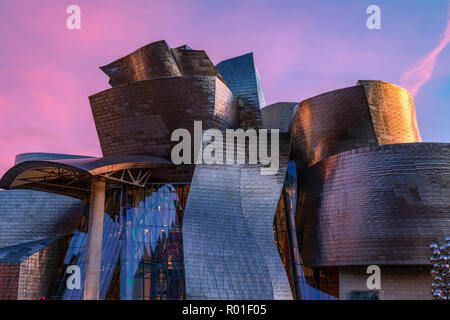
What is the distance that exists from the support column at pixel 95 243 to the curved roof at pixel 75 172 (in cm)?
96

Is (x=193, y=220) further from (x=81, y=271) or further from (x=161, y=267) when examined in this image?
(x=81, y=271)

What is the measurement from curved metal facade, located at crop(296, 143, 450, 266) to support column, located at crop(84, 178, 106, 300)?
12.5 metres

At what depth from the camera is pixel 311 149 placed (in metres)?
30.9

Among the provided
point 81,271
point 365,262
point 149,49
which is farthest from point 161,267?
point 149,49

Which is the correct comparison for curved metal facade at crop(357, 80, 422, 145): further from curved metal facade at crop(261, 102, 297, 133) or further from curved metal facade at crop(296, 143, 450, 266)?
curved metal facade at crop(261, 102, 297, 133)

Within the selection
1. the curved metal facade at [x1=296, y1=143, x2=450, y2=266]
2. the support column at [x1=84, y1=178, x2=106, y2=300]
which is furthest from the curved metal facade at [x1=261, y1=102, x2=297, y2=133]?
the support column at [x1=84, y1=178, x2=106, y2=300]

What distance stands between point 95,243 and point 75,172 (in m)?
3.96

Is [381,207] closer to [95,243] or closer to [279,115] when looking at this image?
[279,115]

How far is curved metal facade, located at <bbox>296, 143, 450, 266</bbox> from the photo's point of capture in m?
24.1

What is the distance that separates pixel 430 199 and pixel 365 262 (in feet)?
16.6

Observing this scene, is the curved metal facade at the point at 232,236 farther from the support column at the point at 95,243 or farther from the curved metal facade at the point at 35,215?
the curved metal facade at the point at 35,215

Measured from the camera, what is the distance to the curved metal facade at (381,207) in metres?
24.1

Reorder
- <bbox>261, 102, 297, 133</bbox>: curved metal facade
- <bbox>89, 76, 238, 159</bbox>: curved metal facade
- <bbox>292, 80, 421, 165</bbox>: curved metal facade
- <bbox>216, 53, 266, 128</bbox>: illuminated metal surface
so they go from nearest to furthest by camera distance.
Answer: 1. <bbox>89, 76, 238, 159</bbox>: curved metal facade
2. <bbox>216, 53, 266, 128</bbox>: illuminated metal surface
3. <bbox>292, 80, 421, 165</bbox>: curved metal facade
4. <bbox>261, 102, 297, 133</bbox>: curved metal facade
